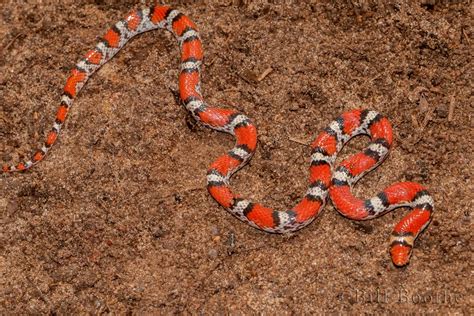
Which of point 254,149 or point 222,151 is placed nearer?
point 254,149

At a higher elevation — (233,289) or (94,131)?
(94,131)

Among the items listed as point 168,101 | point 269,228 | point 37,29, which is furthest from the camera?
point 37,29

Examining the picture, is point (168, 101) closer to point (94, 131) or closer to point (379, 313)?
point (94, 131)

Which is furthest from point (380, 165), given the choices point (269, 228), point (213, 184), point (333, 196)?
point (213, 184)

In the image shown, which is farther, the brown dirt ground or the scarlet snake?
the scarlet snake
